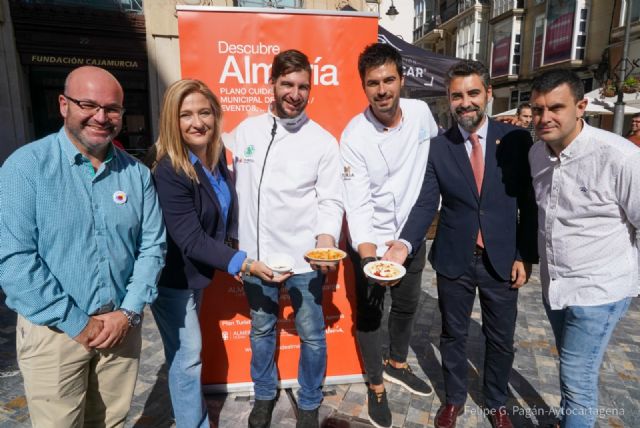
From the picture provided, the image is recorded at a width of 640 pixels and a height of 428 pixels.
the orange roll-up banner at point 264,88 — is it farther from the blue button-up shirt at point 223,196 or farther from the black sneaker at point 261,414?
the blue button-up shirt at point 223,196

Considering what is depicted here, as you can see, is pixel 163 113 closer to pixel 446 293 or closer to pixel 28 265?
pixel 28 265

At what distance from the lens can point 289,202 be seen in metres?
2.54

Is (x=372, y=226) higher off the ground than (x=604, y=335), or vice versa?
(x=372, y=226)

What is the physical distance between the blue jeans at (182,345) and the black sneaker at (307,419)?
73 cm

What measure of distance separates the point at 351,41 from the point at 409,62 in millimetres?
4989

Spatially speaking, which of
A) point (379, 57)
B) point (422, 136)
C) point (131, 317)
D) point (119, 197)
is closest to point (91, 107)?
point (119, 197)

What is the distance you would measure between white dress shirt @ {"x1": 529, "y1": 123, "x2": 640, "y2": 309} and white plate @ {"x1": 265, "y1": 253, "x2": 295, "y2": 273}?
148 centimetres

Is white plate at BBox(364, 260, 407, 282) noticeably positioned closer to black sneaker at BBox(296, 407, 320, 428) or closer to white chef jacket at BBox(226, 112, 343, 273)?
white chef jacket at BBox(226, 112, 343, 273)

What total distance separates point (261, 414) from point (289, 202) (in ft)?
4.88

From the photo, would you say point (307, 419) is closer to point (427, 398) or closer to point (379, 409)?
point (379, 409)

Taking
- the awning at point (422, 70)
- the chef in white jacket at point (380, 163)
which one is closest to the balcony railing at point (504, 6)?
the awning at point (422, 70)

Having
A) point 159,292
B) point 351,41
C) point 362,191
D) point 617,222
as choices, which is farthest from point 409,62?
point 159,292

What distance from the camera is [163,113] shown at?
226 cm

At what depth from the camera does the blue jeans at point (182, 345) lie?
90.6 inches
